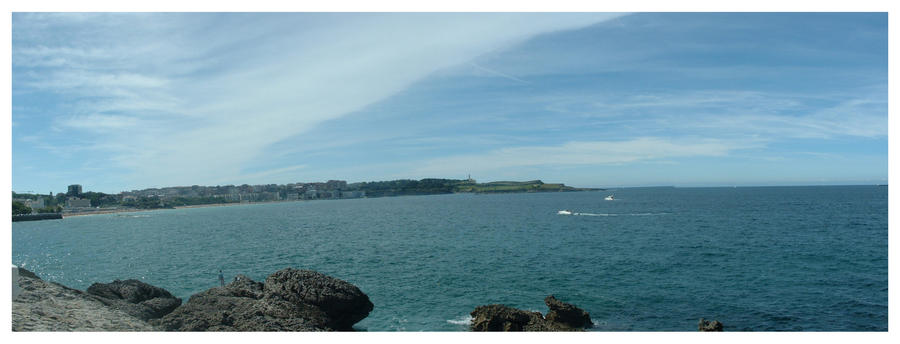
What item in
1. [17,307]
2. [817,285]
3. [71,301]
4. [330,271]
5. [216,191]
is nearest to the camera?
[17,307]

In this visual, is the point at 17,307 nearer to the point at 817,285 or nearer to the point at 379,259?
the point at 379,259

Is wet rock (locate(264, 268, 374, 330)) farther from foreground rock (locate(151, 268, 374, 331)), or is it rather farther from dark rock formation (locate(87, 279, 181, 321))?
dark rock formation (locate(87, 279, 181, 321))

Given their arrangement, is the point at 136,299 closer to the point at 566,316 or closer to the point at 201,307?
the point at 201,307

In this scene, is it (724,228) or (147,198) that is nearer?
(724,228)

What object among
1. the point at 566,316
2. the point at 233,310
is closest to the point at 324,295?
the point at 233,310

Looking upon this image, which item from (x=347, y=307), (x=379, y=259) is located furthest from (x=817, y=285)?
(x=379, y=259)

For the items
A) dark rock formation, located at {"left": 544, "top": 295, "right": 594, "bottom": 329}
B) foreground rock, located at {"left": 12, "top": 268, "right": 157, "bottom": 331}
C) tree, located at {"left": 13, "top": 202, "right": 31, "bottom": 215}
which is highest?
foreground rock, located at {"left": 12, "top": 268, "right": 157, "bottom": 331}

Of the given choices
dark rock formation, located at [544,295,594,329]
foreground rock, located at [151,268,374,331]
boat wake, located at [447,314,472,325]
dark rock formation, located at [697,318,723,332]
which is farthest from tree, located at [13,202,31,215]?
dark rock formation, located at [697,318,723,332]
